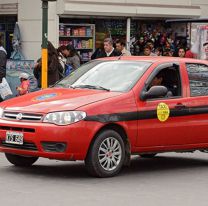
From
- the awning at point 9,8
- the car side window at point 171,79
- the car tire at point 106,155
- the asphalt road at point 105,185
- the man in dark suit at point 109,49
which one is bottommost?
the asphalt road at point 105,185

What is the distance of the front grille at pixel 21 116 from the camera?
939 centimetres

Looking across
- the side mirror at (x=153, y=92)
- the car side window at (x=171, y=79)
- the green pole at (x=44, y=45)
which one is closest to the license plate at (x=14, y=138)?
the side mirror at (x=153, y=92)

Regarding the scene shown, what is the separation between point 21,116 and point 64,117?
64 centimetres

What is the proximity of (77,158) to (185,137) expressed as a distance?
1.90 metres

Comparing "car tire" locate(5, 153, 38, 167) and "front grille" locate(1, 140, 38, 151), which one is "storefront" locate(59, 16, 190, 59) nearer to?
"car tire" locate(5, 153, 38, 167)

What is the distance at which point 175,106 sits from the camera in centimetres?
1037

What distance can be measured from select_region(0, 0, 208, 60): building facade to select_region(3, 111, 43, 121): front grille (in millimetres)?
11406

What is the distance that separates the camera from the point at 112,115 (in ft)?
31.4

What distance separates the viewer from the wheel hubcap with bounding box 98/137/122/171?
31.4 feet

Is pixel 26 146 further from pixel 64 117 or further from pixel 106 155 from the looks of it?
pixel 106 155

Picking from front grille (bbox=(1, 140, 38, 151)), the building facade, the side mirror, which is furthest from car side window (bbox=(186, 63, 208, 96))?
the building facade

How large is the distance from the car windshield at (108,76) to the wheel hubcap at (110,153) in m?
0.79

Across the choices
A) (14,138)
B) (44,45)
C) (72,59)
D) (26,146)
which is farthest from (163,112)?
(72,59)

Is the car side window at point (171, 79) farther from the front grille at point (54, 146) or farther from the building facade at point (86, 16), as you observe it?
the building facade at point (86, 16)
